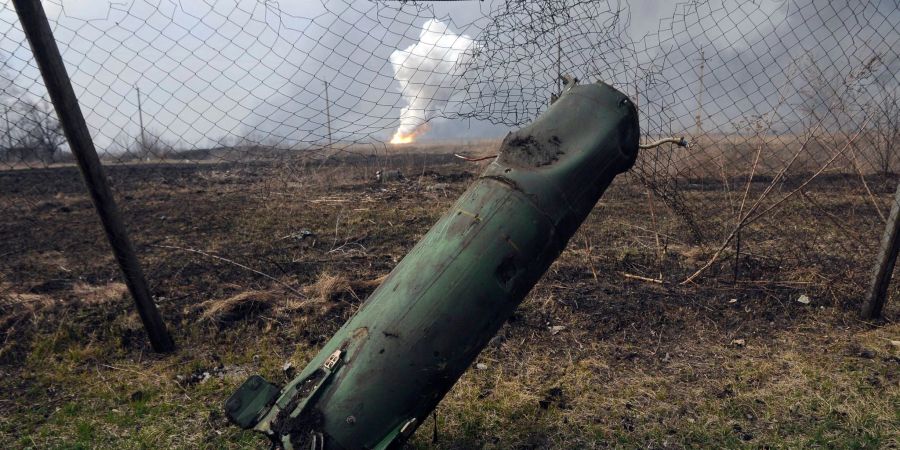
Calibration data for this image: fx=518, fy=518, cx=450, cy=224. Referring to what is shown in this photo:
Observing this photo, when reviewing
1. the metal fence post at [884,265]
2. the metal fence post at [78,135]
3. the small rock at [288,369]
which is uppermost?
the metal fence post at [78,135]

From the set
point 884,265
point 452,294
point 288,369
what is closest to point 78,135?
point 288,369

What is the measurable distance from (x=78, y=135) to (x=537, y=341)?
107 inches

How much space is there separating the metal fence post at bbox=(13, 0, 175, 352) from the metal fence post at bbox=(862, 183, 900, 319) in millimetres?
4363

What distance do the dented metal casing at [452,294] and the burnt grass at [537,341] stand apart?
0.80 metres

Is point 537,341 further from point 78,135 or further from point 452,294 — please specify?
point 78,135

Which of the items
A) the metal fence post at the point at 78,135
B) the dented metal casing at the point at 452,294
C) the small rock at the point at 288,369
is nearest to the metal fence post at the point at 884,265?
the dented metal casing at the point at 452,294

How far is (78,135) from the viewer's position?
249 cm

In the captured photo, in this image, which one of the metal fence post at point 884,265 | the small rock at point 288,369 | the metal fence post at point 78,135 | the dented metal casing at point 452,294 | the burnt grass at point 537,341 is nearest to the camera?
the dented metal casing at point 452,294

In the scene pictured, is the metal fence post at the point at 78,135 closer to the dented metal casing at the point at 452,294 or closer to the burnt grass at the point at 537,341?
the burnt grass at the point at 537,341

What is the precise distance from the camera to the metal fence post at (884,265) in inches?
124

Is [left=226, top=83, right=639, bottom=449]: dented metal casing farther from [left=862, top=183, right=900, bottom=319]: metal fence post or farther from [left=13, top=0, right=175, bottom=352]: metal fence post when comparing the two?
[left=862, top=183, right=900, bottom=319]: metal fence post

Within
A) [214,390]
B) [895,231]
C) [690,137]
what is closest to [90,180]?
[214,390]

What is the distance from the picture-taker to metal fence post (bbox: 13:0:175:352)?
2322 millimetres

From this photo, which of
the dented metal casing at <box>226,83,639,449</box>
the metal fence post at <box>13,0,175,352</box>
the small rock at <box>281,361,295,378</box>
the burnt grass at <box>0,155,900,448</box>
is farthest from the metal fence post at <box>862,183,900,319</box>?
the metal fence post at <box>13,0,175,352</box>
